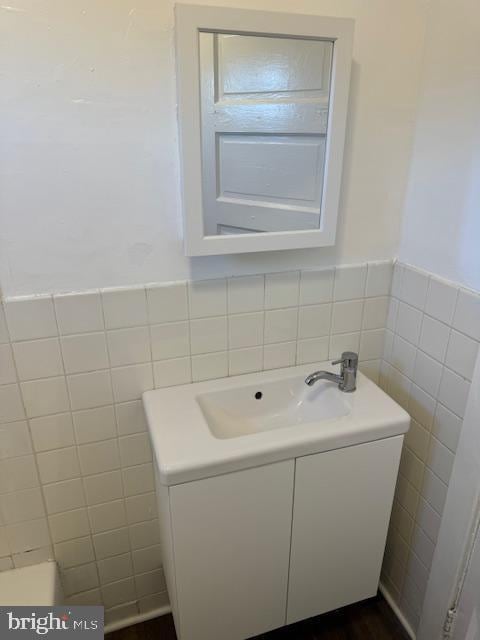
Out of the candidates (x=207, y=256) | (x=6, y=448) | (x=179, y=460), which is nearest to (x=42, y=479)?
(x=6, y=448)

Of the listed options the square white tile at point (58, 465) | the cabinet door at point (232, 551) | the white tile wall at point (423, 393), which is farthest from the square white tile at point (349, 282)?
the square white tile at point (58, 465)

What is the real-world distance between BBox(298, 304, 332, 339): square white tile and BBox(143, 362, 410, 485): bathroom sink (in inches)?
4.1

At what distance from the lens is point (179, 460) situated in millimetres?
959

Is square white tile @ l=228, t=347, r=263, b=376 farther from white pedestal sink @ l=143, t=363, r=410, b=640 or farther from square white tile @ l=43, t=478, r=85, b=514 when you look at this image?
square white tile @ l=43, t=478, r=85, b=514

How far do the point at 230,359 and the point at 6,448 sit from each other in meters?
0.64

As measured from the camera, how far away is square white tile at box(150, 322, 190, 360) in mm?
1176

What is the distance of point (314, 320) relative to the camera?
4.32ft

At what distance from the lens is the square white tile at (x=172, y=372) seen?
1213mm

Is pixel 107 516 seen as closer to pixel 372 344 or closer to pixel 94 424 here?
pixel 94 424

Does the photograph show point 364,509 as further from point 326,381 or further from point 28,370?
point 28,370

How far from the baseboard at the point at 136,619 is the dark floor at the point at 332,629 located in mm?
11

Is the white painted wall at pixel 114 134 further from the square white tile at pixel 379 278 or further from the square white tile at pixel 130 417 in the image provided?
the square white tile at pixel 130 417

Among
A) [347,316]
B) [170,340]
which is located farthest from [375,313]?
[170,340]

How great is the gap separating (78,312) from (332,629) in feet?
4.29
